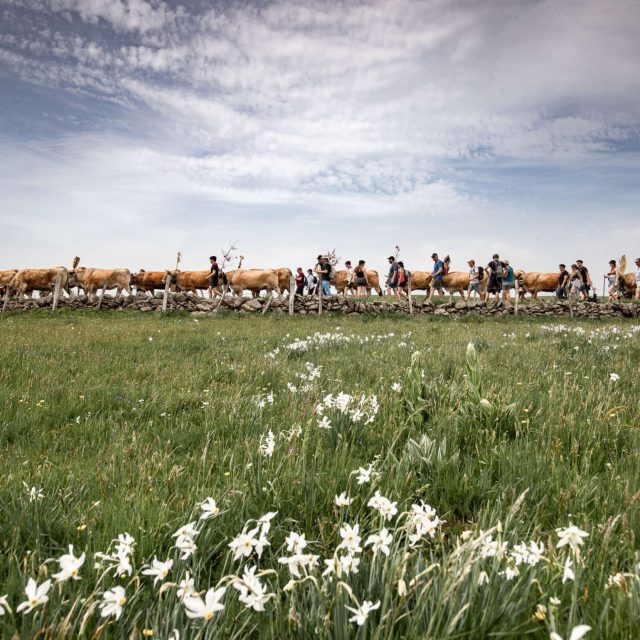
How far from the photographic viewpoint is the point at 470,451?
11.6 feet

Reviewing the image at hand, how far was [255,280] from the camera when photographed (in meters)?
36.8

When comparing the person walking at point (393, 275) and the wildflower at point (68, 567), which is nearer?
the wildflower at point (68, 567)

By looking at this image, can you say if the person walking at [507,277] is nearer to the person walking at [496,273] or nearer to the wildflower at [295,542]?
the person walking at [496,273]

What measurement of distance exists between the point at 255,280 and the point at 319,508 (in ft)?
114

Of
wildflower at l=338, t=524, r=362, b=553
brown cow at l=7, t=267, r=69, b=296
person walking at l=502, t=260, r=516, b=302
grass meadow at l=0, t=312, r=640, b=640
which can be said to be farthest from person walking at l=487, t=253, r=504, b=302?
brown cow at l=7, t=267, r=69, b=296

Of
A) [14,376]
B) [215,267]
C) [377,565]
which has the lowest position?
[14,376]

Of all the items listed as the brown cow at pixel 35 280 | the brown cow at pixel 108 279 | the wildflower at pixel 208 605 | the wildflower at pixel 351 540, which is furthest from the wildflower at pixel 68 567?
the brown cow at pixel 35 280

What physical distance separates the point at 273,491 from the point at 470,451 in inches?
70.2

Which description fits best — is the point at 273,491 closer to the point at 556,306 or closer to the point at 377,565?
the point at 377,565

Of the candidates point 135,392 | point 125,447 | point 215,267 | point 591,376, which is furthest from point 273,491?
point 215,267

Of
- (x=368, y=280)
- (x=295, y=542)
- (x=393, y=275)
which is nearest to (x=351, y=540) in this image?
(x=295, y=542)

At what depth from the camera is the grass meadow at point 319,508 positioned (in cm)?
150

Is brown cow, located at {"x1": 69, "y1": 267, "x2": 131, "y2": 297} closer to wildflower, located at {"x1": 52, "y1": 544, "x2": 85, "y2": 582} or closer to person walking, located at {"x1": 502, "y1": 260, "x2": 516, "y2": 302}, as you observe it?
person walking, located at {"x1": 502, "y1": 260, "x2": 516, "y2": 302}

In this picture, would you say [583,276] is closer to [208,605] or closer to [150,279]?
[208,605]
